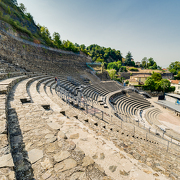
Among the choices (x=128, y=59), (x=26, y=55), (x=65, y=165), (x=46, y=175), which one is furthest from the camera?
(x=128, y=59)

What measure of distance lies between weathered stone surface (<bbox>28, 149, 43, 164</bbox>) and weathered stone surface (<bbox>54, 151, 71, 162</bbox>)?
32 cm

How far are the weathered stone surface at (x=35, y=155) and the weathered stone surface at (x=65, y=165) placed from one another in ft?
1.49

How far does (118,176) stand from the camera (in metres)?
1.96

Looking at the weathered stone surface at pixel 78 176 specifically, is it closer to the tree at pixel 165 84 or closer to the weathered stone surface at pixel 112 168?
the weathered stone surface at pixel 112 168

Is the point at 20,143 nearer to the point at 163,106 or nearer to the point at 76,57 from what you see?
the point at 163,106

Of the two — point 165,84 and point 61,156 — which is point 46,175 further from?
point 165,84

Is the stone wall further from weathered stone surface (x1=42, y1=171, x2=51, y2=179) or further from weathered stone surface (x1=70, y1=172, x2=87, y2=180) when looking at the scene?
weathered stone surface (x1=70, y1=172, x2=87, y2=180)

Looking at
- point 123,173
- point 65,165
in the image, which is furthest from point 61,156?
point 123,173

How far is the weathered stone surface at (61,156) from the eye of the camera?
2.08 metres

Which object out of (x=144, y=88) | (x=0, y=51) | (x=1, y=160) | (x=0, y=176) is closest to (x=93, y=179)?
(x=0, y=176)

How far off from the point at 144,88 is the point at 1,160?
3706cm

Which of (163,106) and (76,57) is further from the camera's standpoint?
(76,57)

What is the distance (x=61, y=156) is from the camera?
7.06 ft

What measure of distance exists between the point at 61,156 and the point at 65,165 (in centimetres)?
24
